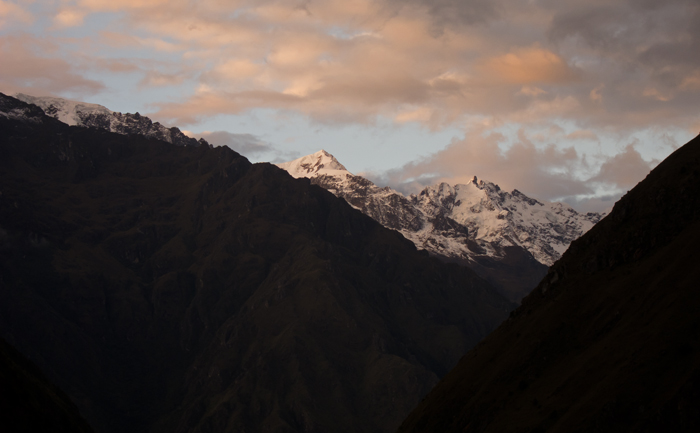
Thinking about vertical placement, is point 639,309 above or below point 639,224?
below

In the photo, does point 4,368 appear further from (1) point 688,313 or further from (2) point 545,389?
(1) point 688,313

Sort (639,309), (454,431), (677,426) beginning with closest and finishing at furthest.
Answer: (677,426), (639,309), (454,431)

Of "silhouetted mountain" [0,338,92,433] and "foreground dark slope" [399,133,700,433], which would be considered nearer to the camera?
"foreground dark slope" [399,133,700,433]

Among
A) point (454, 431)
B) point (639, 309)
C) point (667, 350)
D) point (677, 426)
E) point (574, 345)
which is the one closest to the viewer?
point (677, 426)

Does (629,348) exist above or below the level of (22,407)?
above

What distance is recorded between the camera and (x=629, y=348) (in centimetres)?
15800

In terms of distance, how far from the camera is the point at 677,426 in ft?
425

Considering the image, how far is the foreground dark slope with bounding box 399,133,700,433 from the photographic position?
14012cm

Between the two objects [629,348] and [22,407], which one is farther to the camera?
[22,407]

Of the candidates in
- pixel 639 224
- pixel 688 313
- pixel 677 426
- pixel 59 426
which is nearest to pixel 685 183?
pixel 639 224

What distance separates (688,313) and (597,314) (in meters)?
36.7

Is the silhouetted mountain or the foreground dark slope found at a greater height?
the foreground dark slope

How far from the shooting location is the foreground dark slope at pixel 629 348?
140125mm

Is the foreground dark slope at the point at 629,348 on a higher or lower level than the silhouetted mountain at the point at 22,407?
higher
